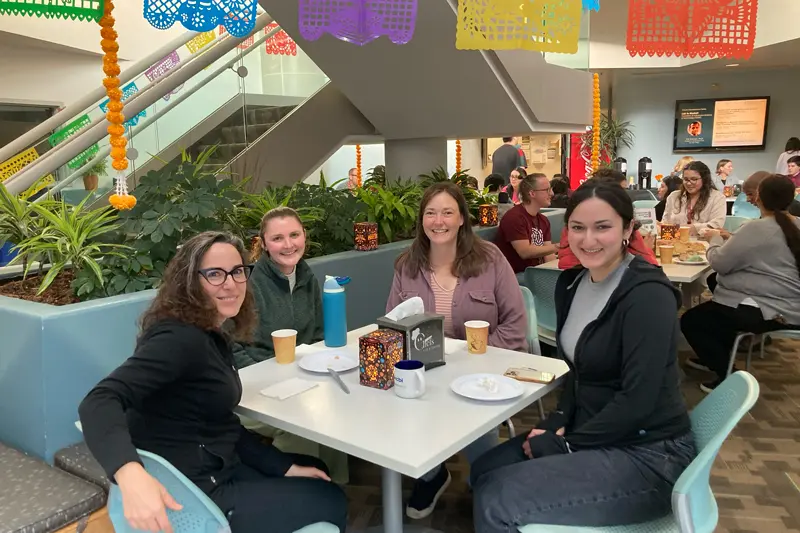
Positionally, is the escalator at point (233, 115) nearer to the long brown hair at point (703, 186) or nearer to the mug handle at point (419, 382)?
the long brown hair at point (703, 186)

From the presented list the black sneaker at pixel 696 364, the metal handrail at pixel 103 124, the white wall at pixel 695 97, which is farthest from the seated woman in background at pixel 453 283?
the white wall at pixel 695 97

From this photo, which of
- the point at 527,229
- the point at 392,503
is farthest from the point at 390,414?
the point at 527,229

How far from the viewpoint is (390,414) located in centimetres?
168

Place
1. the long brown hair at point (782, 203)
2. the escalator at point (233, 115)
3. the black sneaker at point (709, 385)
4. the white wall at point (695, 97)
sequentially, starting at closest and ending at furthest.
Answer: the long brown hair at point (782, 203) → the black sneaker at point (709, 385) → the escalator at point (233, 115) → the white wall at point (695, 97)

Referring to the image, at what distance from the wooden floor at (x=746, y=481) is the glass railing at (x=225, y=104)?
144 inches

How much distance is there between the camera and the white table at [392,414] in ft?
4.86

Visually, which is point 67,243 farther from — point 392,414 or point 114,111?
point 392,414

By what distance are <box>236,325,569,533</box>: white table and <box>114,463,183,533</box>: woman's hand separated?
1.47ft

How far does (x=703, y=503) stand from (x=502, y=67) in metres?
3.81

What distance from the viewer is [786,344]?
473 centimetres

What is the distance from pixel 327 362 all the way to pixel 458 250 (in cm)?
85

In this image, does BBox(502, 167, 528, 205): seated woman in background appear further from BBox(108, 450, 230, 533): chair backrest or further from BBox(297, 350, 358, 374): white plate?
BBox(108, 450, 230, 533): chair backrest

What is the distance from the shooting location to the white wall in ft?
36.1

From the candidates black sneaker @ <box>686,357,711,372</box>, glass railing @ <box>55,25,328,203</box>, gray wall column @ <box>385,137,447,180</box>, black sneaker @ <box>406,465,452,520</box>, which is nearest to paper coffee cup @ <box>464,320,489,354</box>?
black sneaker @ <box>406,465,452,520</box>
